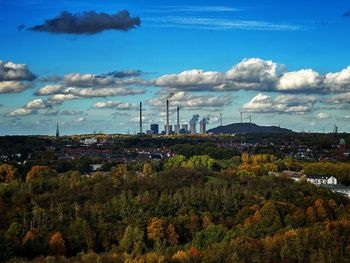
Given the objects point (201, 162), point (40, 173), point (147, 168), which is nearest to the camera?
point (40, 173)

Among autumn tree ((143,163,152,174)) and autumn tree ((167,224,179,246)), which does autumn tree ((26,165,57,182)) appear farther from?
autumn tree ((167,224,179,246))

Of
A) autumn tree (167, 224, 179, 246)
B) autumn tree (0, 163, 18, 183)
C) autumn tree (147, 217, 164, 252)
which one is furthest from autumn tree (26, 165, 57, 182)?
autumn tree (167, 224, 179, 246)

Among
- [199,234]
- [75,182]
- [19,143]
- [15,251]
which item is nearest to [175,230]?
[199,234]

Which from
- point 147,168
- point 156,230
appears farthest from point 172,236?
point 147,168

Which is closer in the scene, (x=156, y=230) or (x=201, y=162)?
(x=156, y=230)

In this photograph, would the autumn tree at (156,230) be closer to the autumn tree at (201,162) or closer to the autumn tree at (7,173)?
the autumn tree at (7,173)

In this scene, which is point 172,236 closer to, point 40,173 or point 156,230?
point 156,230

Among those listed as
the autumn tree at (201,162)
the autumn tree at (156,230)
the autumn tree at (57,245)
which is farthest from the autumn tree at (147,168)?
the autumn tree at (57,245)

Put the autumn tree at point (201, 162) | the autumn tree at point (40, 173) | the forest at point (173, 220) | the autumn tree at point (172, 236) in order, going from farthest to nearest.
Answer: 1. the autumn tree at point (201, 162)
2. the autumn tree at point (40, 173)
3. the autumn tree at point (172, 236)
4. the forest at point (173, 220)
